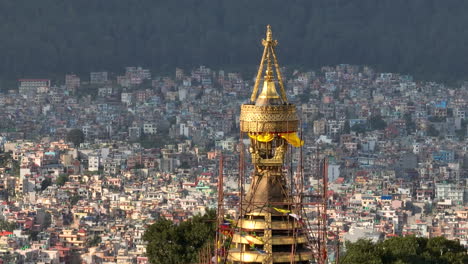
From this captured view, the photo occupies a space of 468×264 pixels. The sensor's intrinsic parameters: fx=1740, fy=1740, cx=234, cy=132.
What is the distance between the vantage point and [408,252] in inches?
983

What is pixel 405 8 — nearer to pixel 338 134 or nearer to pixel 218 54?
pixel 218 54

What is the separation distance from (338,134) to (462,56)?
51539 millimetres

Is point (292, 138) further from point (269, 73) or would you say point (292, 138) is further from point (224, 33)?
point (224, 33)

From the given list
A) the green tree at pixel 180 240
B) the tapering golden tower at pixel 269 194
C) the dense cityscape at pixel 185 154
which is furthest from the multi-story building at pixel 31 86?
the tapering golden tower at pixel 269 194

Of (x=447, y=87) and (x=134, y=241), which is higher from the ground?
(x=447, y=87)

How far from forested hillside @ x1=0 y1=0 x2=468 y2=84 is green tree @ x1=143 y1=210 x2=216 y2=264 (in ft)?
441

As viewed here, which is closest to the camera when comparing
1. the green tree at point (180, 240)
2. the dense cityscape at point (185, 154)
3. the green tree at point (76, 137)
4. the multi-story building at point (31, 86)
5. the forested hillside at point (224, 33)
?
the green tree at point (180, 240)

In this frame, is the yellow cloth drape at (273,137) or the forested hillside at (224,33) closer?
the yellow cloth drape at (273,137)

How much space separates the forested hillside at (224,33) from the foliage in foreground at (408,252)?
135133 millimetres

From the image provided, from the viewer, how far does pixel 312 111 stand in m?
127

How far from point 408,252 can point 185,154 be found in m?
77.8

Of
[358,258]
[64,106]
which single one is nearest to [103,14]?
[64,106]

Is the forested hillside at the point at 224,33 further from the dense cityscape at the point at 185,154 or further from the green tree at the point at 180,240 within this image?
the green tree at the point at 180,240

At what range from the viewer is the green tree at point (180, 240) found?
1011 inches
